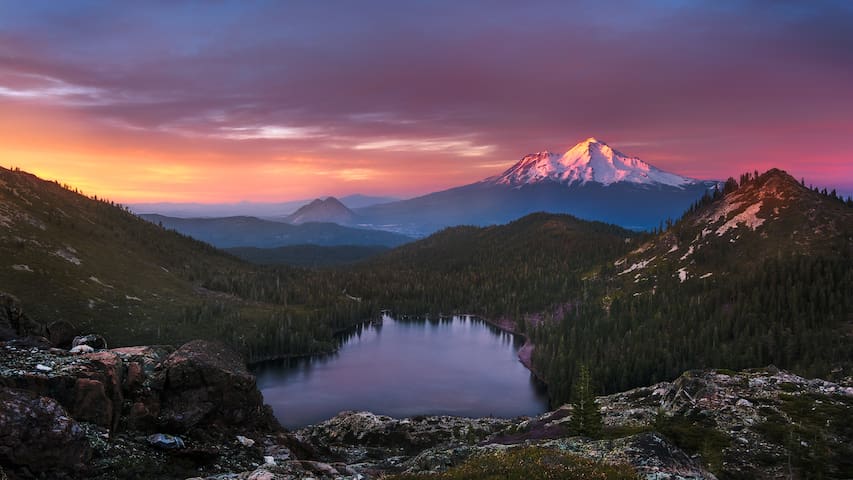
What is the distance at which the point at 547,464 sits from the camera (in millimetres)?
33312

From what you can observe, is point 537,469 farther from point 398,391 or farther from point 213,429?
point 398,391

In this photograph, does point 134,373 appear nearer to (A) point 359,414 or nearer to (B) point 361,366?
(A) point 359,414

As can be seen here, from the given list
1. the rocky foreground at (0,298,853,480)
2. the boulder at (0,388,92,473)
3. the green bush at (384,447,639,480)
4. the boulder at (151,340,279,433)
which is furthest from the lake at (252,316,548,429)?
the boulder at (0,388,92,473)

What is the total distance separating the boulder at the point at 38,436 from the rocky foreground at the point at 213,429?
0.17ft

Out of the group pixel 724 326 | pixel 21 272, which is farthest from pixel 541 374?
pixel 21 272

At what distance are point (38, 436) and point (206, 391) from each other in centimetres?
1572

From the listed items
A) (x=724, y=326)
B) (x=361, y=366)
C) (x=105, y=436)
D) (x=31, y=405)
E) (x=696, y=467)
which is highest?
(x=31, y=405)

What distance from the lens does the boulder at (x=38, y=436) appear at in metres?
24.0

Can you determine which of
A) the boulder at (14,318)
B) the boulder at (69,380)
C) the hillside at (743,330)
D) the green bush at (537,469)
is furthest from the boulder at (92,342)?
the hillside at (743,330)

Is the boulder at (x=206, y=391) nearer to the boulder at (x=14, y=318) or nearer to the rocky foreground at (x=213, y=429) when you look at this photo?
the rocky foreground at (x=213, y=429)

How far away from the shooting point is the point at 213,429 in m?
39.4

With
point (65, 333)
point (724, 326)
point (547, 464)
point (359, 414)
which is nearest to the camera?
point (547, 464)

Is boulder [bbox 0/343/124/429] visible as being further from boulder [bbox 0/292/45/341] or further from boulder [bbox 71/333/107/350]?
boulder [bbox 71/333/107/350]

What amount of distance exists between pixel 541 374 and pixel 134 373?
167472 mm
